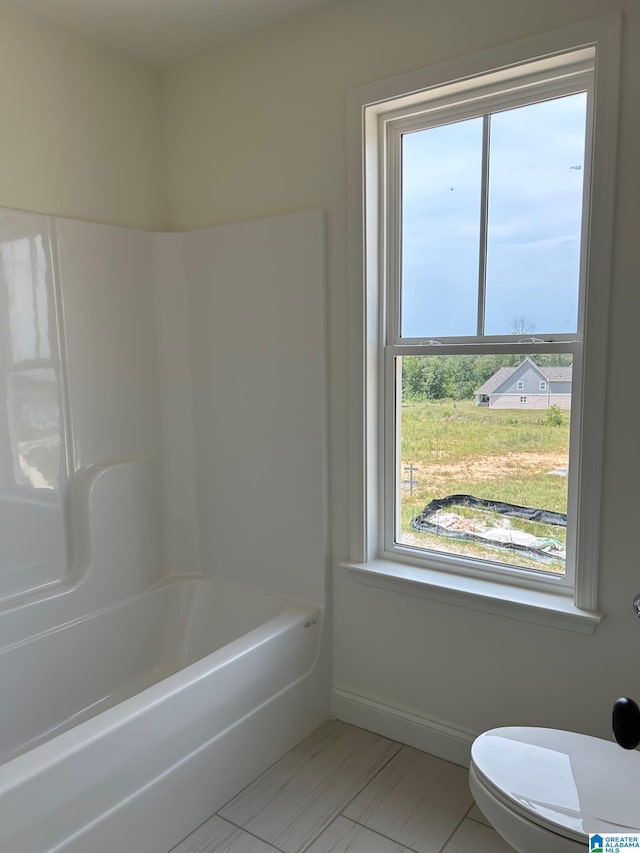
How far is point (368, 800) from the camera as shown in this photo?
1.93 meters

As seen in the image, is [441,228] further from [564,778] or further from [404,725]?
[404,725]

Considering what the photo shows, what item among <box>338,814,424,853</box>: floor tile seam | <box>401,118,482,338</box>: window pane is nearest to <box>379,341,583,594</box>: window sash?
<box>401,118,482,338</box>: window pane

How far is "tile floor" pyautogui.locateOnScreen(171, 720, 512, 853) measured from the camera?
1.76 m

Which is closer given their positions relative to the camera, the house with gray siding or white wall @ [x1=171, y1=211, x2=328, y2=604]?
the house with gray siding

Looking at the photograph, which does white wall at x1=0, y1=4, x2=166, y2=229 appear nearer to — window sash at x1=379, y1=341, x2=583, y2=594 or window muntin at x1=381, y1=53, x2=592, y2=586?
window muntin at x1=381, y1=53, x2=592, y2=586

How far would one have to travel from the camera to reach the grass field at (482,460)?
1950 millimetres

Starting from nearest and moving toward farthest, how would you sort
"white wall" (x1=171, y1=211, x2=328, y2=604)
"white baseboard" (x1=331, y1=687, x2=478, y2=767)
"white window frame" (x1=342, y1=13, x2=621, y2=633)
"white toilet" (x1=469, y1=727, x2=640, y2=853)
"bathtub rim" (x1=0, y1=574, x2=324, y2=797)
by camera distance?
1. "white toilet" (x1=469, y1=727, x2=640, y2=853)
2. "bathtub rim" (x1=0, y1=574, x2=324, y2=797)
3. "white window frame" (x1=342, y1=13, x2=621, y2=633)
4. "white baseboard" (x1=331, y1=687, x2=478, y2=767)
5. "white wall" (x1=171, y1=211, x2=328, y2=604)

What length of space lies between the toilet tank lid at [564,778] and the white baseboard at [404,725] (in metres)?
0.62

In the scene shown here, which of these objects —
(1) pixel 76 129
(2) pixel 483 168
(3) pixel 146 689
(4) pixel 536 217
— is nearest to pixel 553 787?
(3) pixel 146 689

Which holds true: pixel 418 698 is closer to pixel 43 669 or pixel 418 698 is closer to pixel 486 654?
pixel 486 654

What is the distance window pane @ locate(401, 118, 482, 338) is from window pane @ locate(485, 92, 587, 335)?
63mm

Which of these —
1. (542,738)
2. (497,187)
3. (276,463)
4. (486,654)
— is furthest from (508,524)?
(497,187)

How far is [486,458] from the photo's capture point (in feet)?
6.78

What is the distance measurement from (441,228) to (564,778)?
5.28 feet
